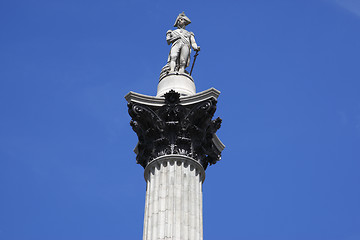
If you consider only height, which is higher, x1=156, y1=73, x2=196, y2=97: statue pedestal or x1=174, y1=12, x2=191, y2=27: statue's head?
x1=174, y1=12, x2=191, y2=27: statue's head

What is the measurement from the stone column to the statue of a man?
3291 mm

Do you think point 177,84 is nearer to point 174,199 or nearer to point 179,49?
point 179,49

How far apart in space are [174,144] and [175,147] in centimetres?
15

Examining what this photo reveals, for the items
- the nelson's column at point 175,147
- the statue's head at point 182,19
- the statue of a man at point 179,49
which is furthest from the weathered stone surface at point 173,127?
the statue's head at point 182,19

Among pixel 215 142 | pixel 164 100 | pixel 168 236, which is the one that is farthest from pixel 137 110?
pixel 168 236

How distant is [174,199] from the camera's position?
29.2m

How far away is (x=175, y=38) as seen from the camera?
3572 centimetres

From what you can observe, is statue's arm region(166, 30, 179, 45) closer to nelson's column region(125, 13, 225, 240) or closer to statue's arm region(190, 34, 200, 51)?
statue's arm region(190, 34, 200, 51)

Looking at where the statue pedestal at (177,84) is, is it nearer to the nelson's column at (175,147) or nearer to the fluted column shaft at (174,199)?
the nelson's column at (175,147)

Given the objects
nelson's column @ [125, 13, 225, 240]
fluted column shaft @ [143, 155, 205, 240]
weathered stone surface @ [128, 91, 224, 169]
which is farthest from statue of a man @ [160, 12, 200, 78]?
fluted column shaft @ [143, 155, 205, 240]

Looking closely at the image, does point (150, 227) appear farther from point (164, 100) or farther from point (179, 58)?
point (179, 58)

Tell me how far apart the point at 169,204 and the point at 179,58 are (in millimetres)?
8648

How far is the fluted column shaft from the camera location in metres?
28.3

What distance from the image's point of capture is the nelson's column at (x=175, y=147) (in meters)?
29.2
